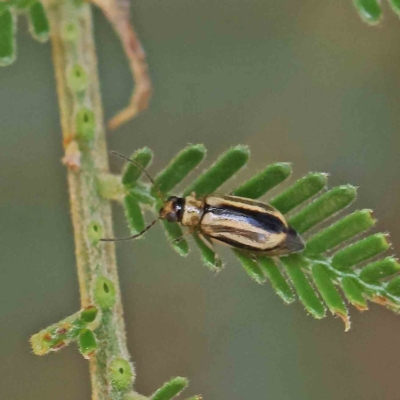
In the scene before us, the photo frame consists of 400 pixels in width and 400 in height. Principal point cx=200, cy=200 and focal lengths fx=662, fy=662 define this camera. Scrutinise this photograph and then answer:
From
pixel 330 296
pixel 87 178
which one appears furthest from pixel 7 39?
pixel 330 296

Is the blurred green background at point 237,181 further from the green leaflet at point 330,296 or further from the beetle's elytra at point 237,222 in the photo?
the green leaflet at point 330,296

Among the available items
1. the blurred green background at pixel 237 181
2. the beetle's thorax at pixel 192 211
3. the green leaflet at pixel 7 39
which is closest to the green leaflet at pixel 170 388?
the beetle's thorax at pixel 192 211

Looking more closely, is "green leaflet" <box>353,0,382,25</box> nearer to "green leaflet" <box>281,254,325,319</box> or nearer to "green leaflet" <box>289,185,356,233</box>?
"green leaflet" <box>289,185,356,233</box>

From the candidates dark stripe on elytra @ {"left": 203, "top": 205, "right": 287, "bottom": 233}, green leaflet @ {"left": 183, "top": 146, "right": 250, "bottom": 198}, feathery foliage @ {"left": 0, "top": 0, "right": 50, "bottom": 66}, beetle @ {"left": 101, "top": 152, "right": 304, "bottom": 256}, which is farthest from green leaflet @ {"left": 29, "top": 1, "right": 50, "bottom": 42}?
dark stripe on elytra @ {"left": 203, "top": 205, "right": 287, "bottom": 233}

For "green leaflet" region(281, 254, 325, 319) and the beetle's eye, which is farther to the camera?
the beetle's eye

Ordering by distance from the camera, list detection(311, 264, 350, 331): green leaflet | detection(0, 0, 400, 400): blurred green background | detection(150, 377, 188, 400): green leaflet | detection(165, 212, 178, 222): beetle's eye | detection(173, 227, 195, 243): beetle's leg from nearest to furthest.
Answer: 1. detection(150, 377, 188, 400): green leaflet
2. detection(311, 264, 350, 331): green leaflet
3. detection(173, 227, 195, 243): beetle's leg
4. detection(165, 212, 178, 222): beetle's eye
5. detection(0, 0, 400, 400): blurred green background

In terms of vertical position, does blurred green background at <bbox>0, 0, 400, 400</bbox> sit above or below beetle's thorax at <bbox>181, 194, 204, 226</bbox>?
above

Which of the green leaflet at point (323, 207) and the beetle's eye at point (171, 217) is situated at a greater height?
the beetle's eye at point (171, 217)

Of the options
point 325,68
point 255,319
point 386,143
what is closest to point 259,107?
point 325,68
